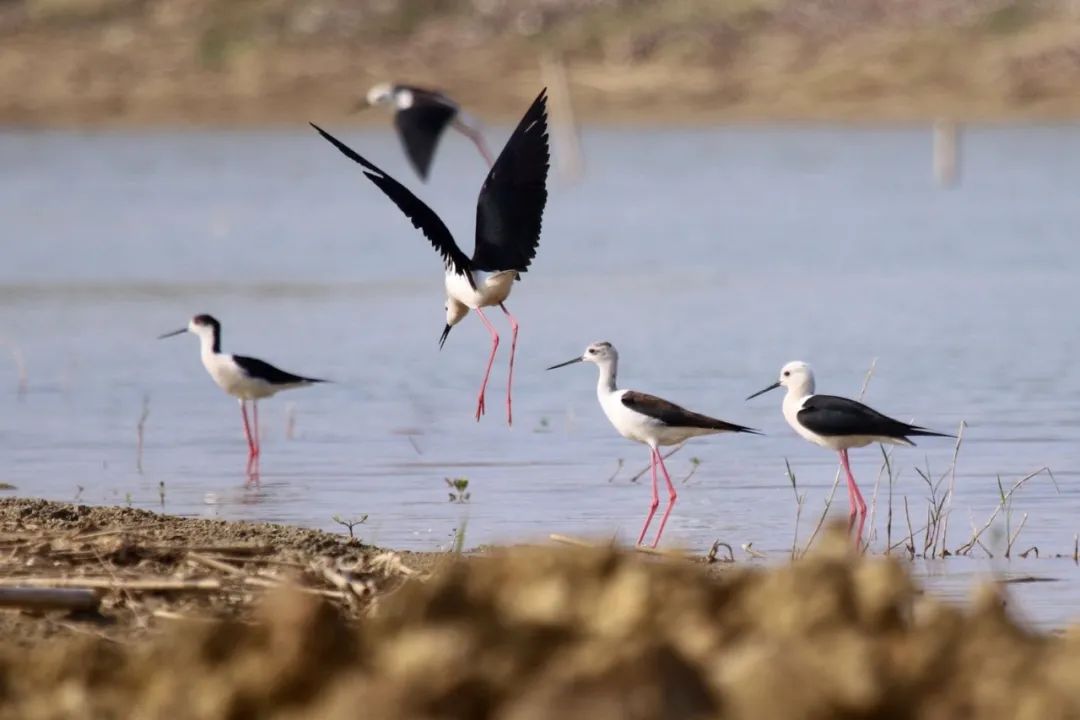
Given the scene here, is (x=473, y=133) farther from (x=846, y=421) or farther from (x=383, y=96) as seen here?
(x=846, y=421)

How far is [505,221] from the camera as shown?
9.98 meters

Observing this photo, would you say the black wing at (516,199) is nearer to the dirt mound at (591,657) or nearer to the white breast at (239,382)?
the white breast at (239,382)

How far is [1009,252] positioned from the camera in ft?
70.8

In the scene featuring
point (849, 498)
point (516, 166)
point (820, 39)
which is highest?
point (820, 39)

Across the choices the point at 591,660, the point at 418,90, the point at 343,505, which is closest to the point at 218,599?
the point at 591,660

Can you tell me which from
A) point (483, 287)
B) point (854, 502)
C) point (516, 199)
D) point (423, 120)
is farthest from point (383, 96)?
point (854, 502)

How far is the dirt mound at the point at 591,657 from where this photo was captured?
3.53 m

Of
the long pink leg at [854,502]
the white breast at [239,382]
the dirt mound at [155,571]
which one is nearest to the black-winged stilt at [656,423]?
the long pink leg at [854,502]

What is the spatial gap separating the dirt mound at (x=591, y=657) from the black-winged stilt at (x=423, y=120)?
28.2ft

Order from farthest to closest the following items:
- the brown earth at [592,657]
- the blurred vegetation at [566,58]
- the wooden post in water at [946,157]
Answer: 1. the blurred vegetation at [566,58]
2. the wooden post in water at [946,157]
3. the brown earth at [592,657]

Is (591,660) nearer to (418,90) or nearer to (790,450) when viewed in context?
(790,450)

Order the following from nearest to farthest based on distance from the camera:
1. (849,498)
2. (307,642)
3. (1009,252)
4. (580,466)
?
(307,642), (849,498), (580,466), (1009,252)

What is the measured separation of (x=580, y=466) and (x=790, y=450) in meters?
1.04

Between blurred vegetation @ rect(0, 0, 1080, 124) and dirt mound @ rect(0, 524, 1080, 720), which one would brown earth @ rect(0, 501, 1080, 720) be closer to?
dirt mound @ rect(0, 524, 1080, 720)
